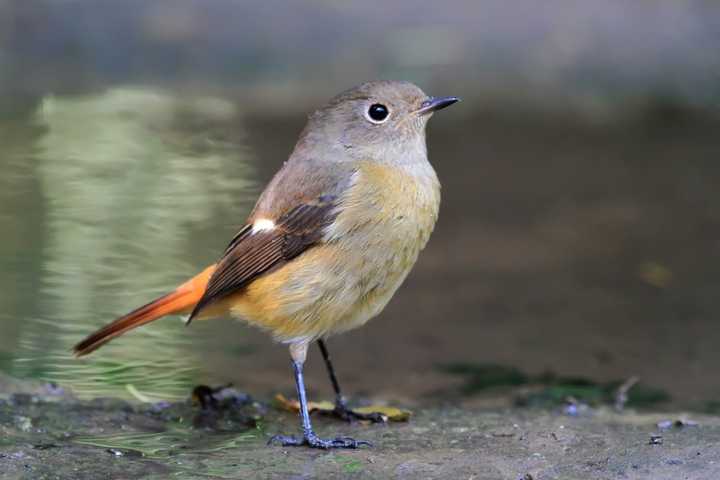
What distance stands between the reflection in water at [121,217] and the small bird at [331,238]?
0.75 m

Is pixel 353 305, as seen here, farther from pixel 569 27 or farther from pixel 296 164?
pixel 569 27

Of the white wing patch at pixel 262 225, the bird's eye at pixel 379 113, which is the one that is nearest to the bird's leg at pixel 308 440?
the white wing patch at pixel 262 225

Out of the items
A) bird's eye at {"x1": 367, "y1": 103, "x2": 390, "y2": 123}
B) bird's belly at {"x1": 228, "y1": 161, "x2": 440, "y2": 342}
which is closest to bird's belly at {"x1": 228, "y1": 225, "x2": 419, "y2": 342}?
bird's belly at {"x1": 228, "y1": 161, "x2": 440, "y2": 342}

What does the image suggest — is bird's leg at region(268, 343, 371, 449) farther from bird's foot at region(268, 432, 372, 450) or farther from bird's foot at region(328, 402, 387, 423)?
bird's foot at region(328, 402, 387, 423)

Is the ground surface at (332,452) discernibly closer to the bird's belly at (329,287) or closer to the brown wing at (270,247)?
the bird's belly at (329,287)

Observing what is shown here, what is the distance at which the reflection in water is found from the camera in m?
6.38

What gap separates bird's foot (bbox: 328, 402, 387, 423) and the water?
761mm

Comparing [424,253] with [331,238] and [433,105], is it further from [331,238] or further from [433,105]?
[331,238]

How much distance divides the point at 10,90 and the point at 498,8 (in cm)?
462

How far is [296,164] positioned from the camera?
5664 millimetres

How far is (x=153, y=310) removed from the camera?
5594mm

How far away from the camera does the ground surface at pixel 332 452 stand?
14.8 feet

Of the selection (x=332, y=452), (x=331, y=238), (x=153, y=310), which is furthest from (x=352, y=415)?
(x=153, y=310)

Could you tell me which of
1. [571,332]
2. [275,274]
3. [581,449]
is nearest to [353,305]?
[275,274]
